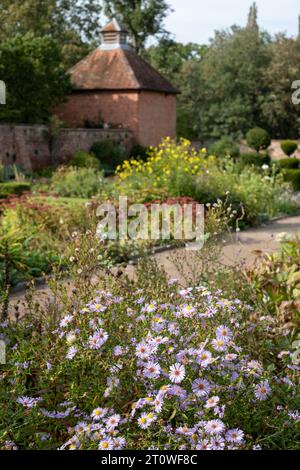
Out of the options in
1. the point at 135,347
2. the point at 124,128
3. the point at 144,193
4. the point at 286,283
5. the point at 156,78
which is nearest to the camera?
the point at 135,347

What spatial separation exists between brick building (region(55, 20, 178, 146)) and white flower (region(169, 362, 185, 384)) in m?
26.4

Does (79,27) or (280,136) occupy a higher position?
(79,27)

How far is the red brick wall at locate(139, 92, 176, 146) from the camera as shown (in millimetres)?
29156

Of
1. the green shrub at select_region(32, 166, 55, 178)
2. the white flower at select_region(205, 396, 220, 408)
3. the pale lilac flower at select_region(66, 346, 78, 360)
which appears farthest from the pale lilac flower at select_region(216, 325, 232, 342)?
the green shrub at select_region(32, 166, 55, 178)

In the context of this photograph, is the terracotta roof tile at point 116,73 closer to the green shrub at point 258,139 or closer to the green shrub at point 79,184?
the green shrub at point 258,139

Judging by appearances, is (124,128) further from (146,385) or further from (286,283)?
(146,385)

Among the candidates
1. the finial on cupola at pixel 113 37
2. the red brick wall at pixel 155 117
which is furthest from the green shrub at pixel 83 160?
the finial on cupola at pixel 113 37

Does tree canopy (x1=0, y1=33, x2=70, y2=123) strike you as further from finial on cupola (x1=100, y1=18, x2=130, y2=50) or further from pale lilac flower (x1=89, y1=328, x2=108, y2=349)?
pale lilac flower (x1=89, y1=328, x2=108, y2=349)

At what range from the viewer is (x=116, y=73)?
2928 centimetres

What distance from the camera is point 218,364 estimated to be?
3070mm

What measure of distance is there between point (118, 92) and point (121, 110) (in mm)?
760

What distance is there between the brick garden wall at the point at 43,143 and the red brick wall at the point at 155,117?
115cm

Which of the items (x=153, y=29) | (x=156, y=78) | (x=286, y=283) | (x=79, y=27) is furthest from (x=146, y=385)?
(x=79, y=27)

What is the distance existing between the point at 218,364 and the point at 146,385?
0.34 metres
